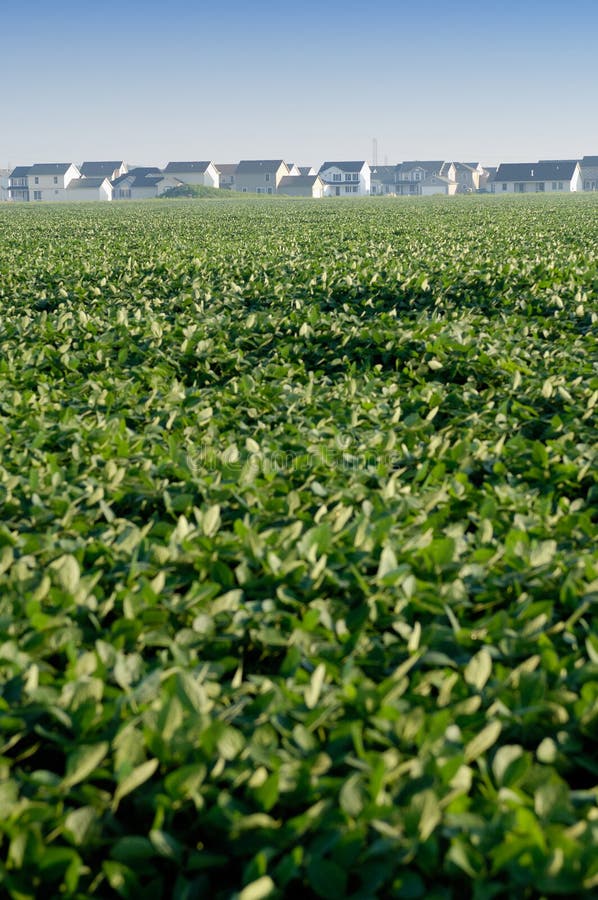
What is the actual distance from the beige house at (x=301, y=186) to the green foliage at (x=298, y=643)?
131 metres

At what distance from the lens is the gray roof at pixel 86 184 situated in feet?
453

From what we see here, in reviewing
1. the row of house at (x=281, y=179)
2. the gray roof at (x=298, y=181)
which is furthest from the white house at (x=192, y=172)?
the gray roof at (x=298, y=181)

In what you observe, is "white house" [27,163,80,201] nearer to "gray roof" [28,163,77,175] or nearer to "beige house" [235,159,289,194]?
"gray roof" [28,163,77,175]

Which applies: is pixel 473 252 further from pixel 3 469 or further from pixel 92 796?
pixel 92 796

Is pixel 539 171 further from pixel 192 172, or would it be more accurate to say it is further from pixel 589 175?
pixel 192 172

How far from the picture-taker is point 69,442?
4840 millimetres

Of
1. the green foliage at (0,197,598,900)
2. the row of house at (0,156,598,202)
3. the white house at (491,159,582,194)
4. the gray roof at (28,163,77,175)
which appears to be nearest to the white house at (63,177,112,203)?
the row of house at (0,156,598,202)

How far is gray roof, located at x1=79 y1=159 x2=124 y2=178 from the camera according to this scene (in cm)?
15475

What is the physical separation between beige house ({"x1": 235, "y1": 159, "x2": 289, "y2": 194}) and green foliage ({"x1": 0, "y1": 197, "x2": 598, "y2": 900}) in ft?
463

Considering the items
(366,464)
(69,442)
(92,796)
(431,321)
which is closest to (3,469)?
(69,442)

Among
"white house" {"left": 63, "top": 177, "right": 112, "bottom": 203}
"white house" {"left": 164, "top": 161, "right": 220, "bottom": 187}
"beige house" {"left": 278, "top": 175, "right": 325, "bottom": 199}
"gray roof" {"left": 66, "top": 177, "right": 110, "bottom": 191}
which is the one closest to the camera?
"beige house" {"left": 278, "top": 175, "right": 325, "bottom": 199}

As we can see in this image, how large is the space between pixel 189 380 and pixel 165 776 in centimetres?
582

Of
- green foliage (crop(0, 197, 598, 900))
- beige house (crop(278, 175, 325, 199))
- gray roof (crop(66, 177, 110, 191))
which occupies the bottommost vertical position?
green foliage (crop(0, 197, 598, 900))

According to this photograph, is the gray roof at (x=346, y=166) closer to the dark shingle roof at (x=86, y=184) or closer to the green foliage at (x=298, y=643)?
the dark shingle roof at (x=86, y=184)
